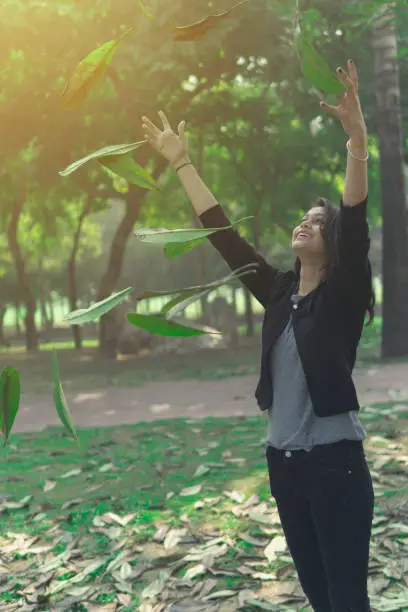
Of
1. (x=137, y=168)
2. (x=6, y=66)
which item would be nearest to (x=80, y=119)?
(x=6, y=66)

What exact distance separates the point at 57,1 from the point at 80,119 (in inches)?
164

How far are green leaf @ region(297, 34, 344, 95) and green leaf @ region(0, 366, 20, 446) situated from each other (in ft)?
2.61

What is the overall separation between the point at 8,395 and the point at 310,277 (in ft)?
4.76

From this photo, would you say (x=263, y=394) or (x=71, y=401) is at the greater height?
(x=263, y=394)

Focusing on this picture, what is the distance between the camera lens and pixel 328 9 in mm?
12164

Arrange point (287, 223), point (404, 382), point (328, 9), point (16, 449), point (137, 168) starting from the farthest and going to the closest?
point (287, 223) < point (328, 9) < point (404, 382) < point (16, 449) < point (137, 168)

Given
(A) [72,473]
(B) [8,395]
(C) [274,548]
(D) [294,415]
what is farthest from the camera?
(A) [72,473]

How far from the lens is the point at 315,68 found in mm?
1271

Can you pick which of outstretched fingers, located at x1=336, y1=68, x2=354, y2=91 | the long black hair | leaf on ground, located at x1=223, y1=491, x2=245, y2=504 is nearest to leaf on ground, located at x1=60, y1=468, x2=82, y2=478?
leaf on ground, located at x1=223, y1=491, x2=245, y2=504

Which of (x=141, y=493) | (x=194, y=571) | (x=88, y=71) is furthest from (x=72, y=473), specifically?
(x=88, y=71)

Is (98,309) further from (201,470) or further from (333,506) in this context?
(201,470)

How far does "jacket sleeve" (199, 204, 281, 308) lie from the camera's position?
274 centimetres

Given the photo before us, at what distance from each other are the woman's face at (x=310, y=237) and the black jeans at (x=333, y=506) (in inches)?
26.1

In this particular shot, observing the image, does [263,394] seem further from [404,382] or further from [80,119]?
[80,119]
